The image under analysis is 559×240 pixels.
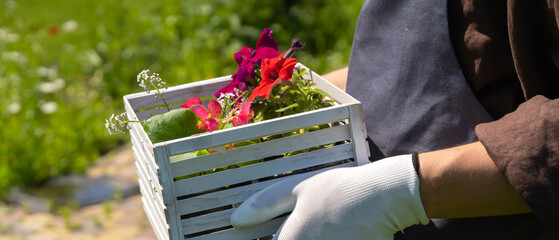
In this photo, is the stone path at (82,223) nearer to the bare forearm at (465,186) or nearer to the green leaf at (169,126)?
the green leaf at (169,126)

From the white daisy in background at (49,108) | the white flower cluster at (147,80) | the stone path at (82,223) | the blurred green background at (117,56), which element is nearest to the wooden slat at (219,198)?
the white flower cluster at (147,80)

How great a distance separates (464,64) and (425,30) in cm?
11

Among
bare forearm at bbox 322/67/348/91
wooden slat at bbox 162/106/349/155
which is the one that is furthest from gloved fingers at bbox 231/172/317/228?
bare forearm at bbox 322/67/348/91

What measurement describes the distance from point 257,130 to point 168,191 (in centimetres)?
19

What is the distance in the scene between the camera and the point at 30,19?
5367 millimetres

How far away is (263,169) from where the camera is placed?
4.08 feet

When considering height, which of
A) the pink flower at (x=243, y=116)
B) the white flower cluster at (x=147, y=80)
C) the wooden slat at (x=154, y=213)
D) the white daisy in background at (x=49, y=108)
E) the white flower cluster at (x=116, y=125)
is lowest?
the wooden slat at (x=154, y=213)

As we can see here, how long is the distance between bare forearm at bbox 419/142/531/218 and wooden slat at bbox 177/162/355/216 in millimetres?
213

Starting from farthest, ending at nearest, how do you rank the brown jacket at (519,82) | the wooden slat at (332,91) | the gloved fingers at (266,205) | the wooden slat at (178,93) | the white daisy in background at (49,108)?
the white daisy in background at (49,108) < the wooden slat at (178,93) < the wooden slat at (332,91) < the gloved fingers at (266,205) < the brown jacket at (519,82)

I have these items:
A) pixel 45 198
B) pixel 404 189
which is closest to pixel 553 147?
pixel 404 189

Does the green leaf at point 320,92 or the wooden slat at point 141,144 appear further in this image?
the green leaf at point 320,92

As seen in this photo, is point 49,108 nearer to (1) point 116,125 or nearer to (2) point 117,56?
(2) point 117,56

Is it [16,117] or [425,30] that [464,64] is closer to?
[425,30]

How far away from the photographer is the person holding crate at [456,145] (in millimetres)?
1108
